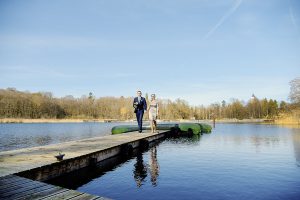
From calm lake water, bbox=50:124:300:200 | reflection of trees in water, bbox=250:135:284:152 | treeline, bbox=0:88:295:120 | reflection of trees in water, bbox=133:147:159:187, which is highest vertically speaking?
treeline, bbox=0:88:295:120

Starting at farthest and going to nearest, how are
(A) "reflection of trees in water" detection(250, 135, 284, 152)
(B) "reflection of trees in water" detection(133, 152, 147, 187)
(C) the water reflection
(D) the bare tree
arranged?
(D) the bare tree, (C) the water reflection, (A) "reflection of trees in water" detection(250, 135, 284, 152), (B) "reflection of trees in water" detection(133, 152, 147, 187)

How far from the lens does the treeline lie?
108500 millimetres

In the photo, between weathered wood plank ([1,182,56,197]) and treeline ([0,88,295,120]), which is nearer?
weathered wood plank ([1,182,56,197])

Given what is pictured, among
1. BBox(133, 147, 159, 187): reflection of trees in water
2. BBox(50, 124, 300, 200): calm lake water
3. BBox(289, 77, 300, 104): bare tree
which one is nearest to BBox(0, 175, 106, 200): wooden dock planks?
BBox(50, 124, 300, 200): calm lake water

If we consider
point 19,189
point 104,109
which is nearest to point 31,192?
point 19,189

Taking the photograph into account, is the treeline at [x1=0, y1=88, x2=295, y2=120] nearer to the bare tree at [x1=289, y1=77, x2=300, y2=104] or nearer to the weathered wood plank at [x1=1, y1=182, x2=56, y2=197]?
the bare tree at [x1=289, y1=77, x2=300, y2=104]

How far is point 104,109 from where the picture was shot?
143 m

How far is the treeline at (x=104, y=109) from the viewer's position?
10850 centimetres

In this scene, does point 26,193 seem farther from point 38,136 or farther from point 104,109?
point 104,109

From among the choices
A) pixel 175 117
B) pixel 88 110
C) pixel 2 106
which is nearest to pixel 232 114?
pixel 175 117

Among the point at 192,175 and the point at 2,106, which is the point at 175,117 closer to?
the point at 2,106

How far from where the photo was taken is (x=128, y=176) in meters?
7.43

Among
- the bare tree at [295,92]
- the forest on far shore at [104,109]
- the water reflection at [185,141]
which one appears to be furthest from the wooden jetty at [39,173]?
the forest on far shore at [104,109]

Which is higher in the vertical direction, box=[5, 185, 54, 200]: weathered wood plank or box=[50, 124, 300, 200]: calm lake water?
box=[5, 185, 54, 200]: weathered wood plank
